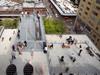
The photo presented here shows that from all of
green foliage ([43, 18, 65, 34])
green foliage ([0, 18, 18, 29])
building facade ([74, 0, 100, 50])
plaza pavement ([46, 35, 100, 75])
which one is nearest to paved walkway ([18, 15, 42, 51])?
plaza pavement ([46, 35, 100, 75])

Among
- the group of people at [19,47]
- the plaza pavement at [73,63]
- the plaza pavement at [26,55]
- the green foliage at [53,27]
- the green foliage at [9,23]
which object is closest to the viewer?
the plaza pavement at [26,55]

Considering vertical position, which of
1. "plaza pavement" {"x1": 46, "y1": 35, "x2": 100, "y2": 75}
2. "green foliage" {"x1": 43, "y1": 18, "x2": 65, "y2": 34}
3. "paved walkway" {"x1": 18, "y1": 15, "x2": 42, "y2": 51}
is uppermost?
"paved walkway" {"x1": 18, "y1": 15, "x2": 42, "y2": 51}

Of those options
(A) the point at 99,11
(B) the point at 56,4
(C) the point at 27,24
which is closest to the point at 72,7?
(B) the point at 56,4

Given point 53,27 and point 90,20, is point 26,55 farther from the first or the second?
point 90,20

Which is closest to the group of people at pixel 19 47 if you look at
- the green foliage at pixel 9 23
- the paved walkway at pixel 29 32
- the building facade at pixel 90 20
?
the paved walkway at pixel 29 32

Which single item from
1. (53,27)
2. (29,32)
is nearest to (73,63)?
(29,32)

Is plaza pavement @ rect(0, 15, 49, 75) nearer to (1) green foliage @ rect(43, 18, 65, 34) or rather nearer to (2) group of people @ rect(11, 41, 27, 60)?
(2) group of people @ rect(11, 41, 27, 60)

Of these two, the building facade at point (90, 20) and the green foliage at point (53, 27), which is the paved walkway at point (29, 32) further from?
the building facade at point (90, 20)

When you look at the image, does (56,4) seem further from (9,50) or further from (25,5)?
(9,50)
